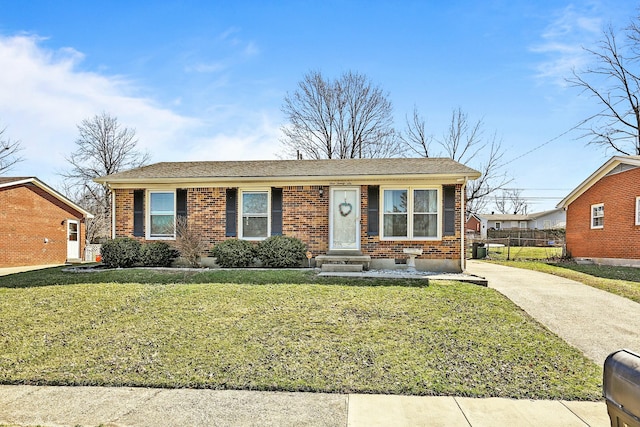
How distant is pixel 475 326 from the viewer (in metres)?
6.52

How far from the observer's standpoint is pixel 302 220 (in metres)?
13.0

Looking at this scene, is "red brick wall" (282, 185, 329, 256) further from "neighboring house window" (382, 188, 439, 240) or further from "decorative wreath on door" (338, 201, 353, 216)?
"neighboring house window" (382, 188, 439, 240)

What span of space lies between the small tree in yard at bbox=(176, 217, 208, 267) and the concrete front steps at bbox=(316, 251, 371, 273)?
12.4 feet

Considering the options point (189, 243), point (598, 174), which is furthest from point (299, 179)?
point (598, 174)

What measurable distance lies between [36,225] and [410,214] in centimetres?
1741

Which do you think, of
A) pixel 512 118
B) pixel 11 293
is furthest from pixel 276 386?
pixel 512 118

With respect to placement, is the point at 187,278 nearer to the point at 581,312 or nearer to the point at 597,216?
the point at 581,312

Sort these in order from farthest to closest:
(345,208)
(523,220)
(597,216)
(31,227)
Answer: (523,220) → (31,227) → (597,216) → (345,208)

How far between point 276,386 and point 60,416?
2099 millimetres

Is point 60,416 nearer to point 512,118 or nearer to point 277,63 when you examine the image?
point 277,63

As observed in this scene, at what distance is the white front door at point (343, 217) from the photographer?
42.0ft

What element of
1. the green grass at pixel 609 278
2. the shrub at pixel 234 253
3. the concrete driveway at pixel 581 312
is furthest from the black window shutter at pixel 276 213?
the green grass at pixel 609 278

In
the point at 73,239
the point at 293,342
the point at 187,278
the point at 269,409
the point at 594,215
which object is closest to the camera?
the point at 269,409

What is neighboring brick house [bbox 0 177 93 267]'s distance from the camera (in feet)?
57.9
